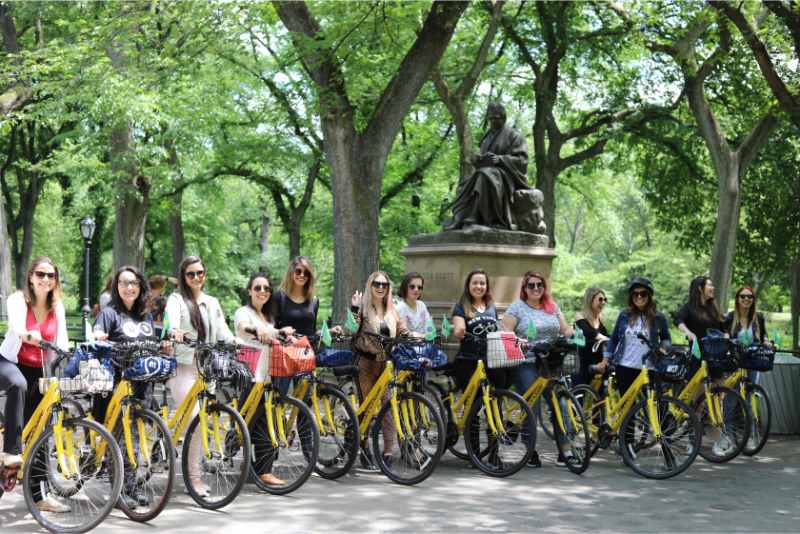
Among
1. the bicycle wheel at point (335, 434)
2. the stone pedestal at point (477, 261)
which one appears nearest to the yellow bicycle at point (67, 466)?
the bicycle wheel at point (335, 434)

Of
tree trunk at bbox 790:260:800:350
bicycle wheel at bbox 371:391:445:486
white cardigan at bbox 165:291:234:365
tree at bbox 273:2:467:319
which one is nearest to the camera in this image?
white cardigan at bbox 165:291:234:365

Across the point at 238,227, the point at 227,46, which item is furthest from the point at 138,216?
the point at 238,227

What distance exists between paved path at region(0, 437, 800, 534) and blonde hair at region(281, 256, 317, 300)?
5.08ft

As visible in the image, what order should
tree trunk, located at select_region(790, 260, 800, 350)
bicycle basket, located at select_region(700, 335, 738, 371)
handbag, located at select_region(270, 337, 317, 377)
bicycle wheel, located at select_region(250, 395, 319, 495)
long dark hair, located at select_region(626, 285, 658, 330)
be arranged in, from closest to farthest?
1. bicycle wheel, located at select_region(250, 395, 319, 495)
2. handbag, located at select_region(270, 337, 317, 377)
3. long dark hair, located at select_region(626, 285, 658, 330)
4. bicycle basket, located at select_region(700, 335, 738, 371)
5. tree trunk, located at select_region(790, 260, 800, 350)

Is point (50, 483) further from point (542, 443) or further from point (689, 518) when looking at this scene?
point (542, 443)

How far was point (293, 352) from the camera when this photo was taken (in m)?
7.97

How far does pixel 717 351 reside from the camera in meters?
9.83

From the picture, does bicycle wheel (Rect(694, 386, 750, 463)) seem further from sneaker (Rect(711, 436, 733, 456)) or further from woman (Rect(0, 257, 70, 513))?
Answer: woman (Rect(0, 257, 70, 513))

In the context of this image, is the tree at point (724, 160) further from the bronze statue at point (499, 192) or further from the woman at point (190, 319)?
the woman at point (190, 319)

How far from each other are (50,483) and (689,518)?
4272 mm

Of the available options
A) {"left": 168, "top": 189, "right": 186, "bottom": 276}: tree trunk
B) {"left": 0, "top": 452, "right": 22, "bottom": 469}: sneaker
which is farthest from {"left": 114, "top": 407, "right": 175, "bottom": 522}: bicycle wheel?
→ {"left": 168, "top": 189, "right": 186, "bottom": 276}: tree trunk

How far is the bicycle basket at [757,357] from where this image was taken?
9.96 metres

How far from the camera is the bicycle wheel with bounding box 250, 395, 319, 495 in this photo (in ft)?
25.2

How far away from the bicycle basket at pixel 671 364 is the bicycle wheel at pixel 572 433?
0.89m
